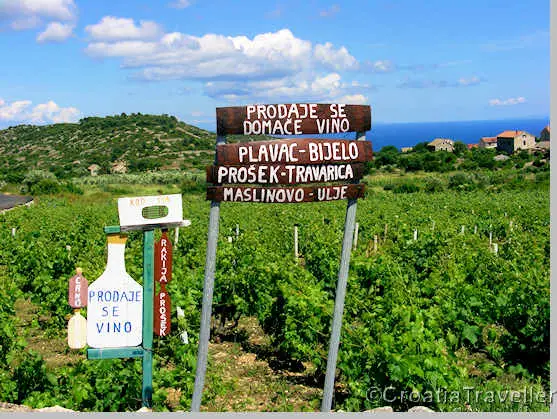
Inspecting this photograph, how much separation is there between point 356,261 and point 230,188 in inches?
164

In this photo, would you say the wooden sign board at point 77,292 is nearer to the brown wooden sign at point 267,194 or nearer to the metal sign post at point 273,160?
the metal sign post at point 273,160

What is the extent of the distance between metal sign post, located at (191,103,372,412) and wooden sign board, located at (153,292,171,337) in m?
0.30

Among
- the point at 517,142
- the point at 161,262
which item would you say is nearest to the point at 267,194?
the point at 161,262

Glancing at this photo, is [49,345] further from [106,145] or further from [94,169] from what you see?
[106,145]

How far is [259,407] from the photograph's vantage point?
605 centimetres

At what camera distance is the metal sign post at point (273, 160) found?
4879 millimetres

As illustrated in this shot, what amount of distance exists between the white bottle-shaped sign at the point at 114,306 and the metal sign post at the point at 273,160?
58 centimetres

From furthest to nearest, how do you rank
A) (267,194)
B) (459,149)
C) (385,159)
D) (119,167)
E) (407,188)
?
(119,167)
(459,149)
(385,159)
(407,188)
(267,194)

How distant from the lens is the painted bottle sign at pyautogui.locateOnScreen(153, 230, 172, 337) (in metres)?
5.02

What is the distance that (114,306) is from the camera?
196 inches

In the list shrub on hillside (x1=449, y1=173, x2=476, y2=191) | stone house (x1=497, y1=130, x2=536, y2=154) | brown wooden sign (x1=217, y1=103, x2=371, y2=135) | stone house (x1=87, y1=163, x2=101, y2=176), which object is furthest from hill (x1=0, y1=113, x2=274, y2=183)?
brown wooden sign (x1=217, y1=103, x2=371, y2=135)

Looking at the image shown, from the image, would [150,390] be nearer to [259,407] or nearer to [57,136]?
[259,407]

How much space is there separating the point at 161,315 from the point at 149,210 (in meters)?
0.88

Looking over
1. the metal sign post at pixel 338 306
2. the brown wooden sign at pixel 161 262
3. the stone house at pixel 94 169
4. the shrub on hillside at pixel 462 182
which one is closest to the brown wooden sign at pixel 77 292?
the brown wooden sign at pixel 161 262
